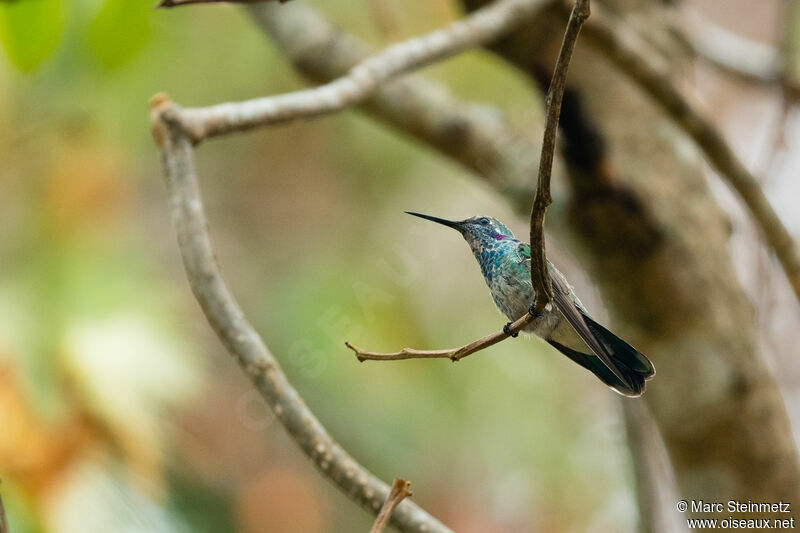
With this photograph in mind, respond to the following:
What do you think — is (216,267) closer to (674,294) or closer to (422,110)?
(422,110)

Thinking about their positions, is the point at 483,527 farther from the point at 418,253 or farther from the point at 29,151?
the point at 29,151

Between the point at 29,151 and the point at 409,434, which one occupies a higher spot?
the point at 29,151

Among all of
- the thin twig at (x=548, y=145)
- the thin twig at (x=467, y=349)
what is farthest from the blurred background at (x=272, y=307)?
the thin twig at (x=548, y=145)

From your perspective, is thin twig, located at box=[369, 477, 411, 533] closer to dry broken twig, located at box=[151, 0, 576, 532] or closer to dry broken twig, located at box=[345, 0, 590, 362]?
dry broken twig, located at box=[345, 0, 590, 362]

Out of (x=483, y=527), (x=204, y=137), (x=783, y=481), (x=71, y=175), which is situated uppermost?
(x=204, y=137)

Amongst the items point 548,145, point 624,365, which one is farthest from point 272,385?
point 548,145

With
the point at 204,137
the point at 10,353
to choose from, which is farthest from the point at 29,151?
the point at 204,137

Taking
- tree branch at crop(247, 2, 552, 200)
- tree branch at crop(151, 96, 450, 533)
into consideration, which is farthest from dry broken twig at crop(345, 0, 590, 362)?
tree branch at crop(247, 2, 552, 200)
